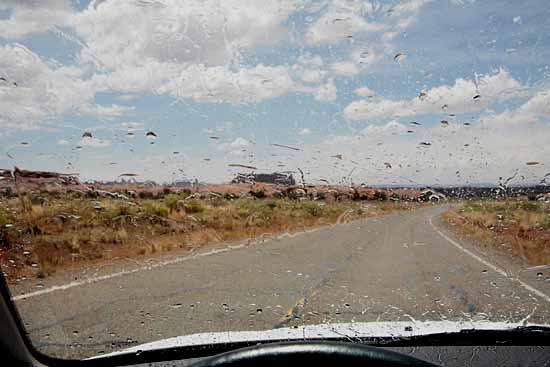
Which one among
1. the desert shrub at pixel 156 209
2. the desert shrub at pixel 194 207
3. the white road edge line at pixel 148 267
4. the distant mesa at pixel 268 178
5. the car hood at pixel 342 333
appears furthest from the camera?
the desert shrub at pixel 194 207

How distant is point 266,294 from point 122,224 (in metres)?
5.55

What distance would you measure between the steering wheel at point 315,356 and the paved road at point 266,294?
238 centimetres

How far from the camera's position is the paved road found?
15.3 ft

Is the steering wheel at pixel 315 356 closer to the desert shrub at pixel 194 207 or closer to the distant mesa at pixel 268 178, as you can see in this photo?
the distant mesa at pixel 268 178

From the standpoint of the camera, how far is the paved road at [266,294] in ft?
15.3

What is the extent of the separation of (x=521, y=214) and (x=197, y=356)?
6230 millimetres

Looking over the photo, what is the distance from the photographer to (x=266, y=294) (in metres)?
6.10

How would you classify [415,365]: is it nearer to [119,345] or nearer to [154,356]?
[154,356]

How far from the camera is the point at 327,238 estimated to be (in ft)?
37.7

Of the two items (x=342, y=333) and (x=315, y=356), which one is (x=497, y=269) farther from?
(x=315, y=356)

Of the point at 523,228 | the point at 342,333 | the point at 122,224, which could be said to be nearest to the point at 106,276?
the point at 122,224

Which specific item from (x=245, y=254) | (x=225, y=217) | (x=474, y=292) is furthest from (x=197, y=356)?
(x=225, y=217)

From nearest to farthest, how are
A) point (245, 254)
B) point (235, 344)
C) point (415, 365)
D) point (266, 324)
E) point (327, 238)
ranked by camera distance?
point (415, 365), point (235, 344), point (266, 324), point (245, 254), point (327, 238)

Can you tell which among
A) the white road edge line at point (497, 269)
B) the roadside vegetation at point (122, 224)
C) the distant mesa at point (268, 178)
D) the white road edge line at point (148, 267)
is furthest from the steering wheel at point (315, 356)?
the distant mesa at point (268, 178)
